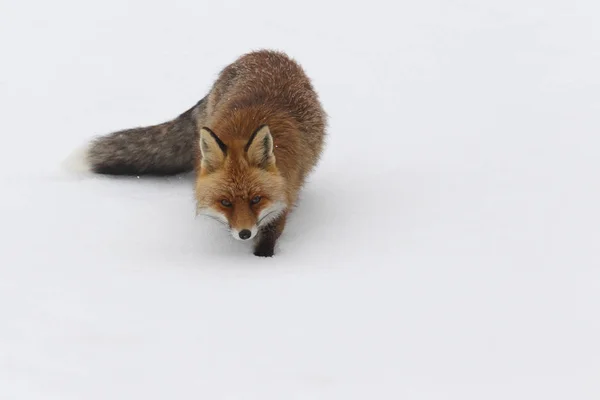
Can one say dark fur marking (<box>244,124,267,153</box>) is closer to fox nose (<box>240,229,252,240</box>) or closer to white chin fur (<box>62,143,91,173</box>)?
fox nose (<box>240,229,252,240</box>)

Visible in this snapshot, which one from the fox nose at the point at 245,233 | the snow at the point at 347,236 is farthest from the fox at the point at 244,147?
the snow at the point at 347,236

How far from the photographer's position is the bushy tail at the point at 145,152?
253 inches

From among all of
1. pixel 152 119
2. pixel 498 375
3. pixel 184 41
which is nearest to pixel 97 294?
pixel 498 375

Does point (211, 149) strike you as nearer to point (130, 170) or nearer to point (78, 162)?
point (130, 170)

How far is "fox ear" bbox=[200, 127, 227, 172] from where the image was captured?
456cm

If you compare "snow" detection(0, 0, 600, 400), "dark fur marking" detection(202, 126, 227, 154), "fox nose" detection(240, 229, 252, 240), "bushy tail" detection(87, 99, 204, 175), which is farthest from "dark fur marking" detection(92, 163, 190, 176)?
"fox nose" detection(240, 229, 252, 240)

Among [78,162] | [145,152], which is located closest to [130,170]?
[145,152]

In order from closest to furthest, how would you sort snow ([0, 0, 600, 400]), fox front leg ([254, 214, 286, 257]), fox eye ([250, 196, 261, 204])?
snow ([0, 0, 600, 400]) < fox eye ([250, 196, 261, 204]) < fox front leg ([254, 214, 286, 257])

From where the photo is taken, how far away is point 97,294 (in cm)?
376

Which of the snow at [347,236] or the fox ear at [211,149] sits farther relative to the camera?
the fox ear at [211,149]

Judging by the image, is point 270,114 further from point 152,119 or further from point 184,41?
point 184,41

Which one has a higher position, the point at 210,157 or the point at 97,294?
the point at 210,157

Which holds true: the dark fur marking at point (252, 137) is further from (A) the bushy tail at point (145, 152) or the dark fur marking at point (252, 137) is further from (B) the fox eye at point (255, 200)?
(A) the bushy tail at point (145, 152)

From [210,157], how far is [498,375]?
2573 millimetres
